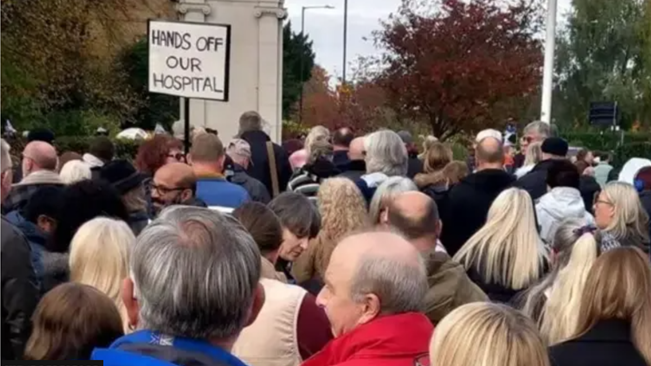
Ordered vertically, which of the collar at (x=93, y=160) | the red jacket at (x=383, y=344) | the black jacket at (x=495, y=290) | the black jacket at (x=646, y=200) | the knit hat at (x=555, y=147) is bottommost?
the black jacket at (x=495, y=290)

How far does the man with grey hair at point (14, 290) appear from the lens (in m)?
4.57

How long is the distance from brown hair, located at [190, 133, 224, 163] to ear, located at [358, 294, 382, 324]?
12.1ft

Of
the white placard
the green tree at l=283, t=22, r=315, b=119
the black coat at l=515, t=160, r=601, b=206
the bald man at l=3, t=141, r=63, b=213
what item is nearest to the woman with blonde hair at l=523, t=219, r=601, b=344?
the bald man at l=3, t=141, r=63, b=213

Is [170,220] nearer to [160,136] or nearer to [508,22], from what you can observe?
[160,136]

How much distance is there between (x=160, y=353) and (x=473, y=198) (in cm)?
524

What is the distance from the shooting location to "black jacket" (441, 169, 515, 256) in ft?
25.0

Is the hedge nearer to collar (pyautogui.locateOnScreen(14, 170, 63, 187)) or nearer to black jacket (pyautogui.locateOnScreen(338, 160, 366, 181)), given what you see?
black jacket (pyautogui.locateOnScreen(338, 160, 366, 181))

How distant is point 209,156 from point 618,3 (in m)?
51.6

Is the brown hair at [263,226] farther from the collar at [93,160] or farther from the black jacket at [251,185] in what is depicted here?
the collar at [93,160]

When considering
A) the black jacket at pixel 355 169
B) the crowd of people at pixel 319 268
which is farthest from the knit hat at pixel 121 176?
the black jacket at pixel 355 169

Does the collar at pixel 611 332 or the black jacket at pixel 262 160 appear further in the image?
the black jacket at pixel 262 160

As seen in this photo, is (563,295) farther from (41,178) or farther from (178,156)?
(178,156)

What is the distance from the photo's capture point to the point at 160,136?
26.3 ft

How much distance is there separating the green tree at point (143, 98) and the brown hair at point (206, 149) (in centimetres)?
3729
